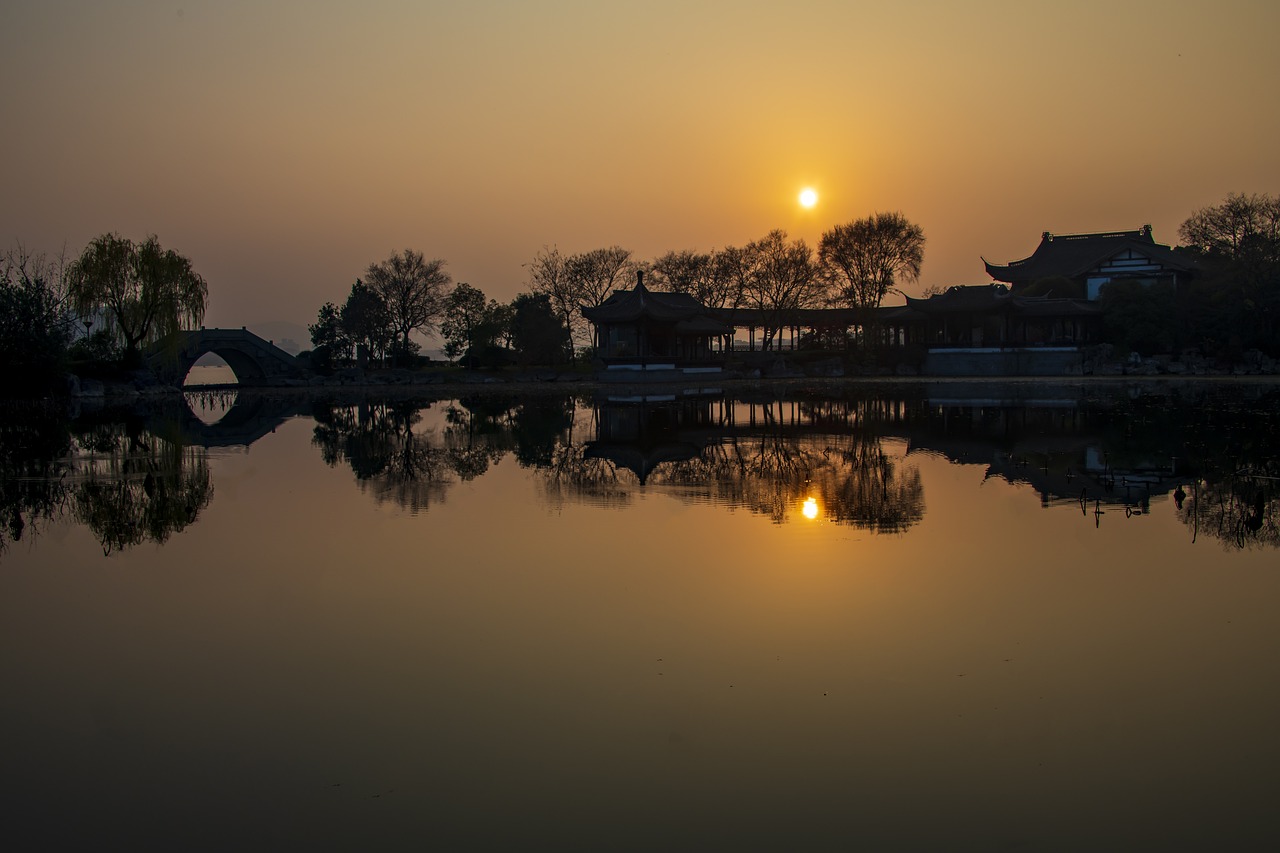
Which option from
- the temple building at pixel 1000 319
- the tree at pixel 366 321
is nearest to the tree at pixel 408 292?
the tree at pixel 366 321

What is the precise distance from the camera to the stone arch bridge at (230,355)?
5241cm

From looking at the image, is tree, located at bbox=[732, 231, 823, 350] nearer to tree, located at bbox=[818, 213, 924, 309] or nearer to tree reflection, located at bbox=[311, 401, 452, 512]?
tree, located at bbox=[818, 213, 924, 309]

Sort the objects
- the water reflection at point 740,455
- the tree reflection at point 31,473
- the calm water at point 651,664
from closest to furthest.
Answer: the calm water at point 651,664
the tree reflection at point 31,473
the water reflection at point 740,455

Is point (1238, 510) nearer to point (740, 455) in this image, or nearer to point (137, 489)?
point (740, 455)

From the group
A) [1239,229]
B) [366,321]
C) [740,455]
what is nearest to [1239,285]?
[1239,229]

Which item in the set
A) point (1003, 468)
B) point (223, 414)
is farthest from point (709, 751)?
point (223, 414)

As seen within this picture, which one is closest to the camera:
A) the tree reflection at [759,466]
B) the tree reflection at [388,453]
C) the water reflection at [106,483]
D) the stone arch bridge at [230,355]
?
the water reflection at [106,483]

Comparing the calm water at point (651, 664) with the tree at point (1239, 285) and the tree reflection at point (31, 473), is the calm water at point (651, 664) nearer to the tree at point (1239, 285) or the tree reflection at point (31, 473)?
the tree reflection at point (31, 473)

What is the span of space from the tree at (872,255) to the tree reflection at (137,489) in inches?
2016

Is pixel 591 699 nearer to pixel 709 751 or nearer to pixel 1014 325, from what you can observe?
pixel 709 751

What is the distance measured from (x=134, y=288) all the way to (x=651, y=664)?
5214cm

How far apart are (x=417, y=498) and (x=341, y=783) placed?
979 centimetres

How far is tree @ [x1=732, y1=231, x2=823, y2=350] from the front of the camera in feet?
216

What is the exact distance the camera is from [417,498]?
48.1ft
